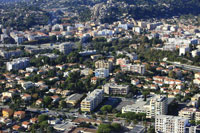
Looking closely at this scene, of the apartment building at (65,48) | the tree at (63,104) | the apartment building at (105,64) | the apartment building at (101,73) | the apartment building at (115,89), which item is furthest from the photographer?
the apartment building at (65,48)

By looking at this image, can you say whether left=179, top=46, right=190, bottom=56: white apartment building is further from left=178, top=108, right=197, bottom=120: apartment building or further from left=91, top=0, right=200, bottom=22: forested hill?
left=91, top=0, right=200, bottom=22: forested hill

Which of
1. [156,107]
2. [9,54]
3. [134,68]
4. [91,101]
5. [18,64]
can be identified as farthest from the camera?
[9,54]

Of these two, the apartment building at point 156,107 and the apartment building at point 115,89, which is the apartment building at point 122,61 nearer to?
the apartment building at point 115,89

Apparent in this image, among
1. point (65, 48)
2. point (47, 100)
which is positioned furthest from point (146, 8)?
point (47, 100)

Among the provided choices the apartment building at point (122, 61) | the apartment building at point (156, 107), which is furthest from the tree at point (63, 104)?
the apartment building at point (122, 61)

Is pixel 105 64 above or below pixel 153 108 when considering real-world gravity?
above

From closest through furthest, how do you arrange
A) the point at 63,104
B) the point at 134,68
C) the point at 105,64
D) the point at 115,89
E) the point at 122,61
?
the point at 63,104 → the point at 115,89 → the point at 134,68 → the point at 105,64 → the point at 122,61

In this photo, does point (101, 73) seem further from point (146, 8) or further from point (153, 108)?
point (146, 8)
